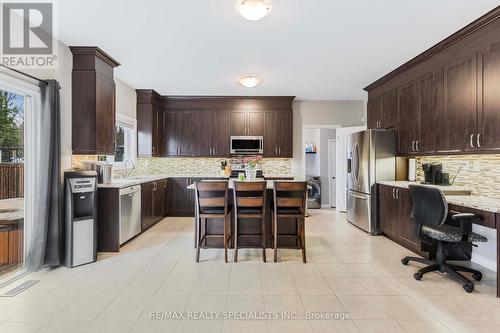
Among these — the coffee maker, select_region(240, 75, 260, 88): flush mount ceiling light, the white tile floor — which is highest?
select_region(240, 75, 260, 88): flush mount ceiling light

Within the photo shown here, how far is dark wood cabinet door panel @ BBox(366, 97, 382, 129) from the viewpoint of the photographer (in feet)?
17.5

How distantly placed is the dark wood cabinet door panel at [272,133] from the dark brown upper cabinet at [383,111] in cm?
196

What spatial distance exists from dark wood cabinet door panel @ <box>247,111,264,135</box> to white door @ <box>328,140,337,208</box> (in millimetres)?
2167

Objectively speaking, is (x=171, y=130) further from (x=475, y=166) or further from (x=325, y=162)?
(x=475, y=166)

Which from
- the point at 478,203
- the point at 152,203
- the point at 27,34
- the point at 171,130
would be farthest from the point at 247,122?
the point at 478,203

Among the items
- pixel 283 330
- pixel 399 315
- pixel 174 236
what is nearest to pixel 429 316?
pixel 399 315

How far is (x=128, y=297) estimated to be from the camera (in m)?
2.60

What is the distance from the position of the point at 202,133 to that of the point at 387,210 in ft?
13.5

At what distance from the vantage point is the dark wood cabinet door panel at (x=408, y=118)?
4.25 meters

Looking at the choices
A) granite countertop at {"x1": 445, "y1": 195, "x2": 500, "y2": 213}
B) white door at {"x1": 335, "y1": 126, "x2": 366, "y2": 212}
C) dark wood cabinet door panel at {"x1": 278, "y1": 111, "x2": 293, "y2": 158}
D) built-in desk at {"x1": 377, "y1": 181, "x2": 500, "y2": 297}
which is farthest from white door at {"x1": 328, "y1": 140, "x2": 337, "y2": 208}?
granite countertop at {"x1": 445, "y1": 195, "x2": 500, "y2": 213}

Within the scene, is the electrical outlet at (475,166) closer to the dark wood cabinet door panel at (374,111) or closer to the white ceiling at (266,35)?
the white ceiling at (266,35)

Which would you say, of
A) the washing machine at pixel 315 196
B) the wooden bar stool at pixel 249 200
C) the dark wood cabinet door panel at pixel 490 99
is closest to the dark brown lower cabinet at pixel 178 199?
the wooden bar stool at pixel 249 200

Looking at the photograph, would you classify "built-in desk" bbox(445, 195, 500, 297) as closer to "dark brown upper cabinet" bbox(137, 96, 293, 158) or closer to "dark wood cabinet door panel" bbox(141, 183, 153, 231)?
"dark brown upper cabinet" bbox(137, 96, 293, 158)

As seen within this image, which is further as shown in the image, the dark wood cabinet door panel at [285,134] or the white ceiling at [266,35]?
the dark wood cabinet door panel at [285,134]
